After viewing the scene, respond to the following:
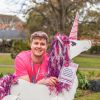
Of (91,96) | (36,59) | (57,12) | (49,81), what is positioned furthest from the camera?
(57,12)

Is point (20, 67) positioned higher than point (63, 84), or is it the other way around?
point (20, 67)

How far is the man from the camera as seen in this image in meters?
4.30

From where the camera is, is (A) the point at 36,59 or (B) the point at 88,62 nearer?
(A) the point at 36,59

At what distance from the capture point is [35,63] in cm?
436

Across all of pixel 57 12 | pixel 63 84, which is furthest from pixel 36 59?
pixel 57 12

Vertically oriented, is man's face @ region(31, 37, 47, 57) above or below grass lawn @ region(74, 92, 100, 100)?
above

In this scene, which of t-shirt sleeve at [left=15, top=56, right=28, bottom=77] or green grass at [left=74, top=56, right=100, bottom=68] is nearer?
t-shirt sleeve at [left=15, top=56, right=28, bottom=77]

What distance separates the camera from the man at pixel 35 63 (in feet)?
14.1

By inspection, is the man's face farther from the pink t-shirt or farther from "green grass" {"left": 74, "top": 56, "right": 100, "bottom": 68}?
"green grass" {"left": 74, "top": 56, "right": 100, "bottom": 68}

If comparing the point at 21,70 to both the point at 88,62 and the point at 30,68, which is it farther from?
the point at 88,62

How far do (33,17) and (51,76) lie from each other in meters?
34.8

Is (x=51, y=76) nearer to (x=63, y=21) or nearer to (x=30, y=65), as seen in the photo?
(x=30, y=65)

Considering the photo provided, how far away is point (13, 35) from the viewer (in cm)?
6000

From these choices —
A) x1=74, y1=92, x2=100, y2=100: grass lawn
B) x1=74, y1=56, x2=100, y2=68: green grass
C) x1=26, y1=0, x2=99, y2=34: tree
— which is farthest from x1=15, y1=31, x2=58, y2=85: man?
x1=26, y1=0, x2=99, y2=34: tree
